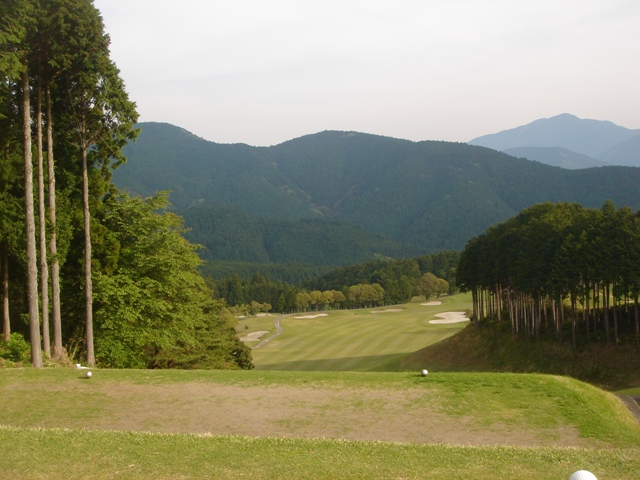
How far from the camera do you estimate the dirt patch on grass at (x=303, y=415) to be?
13.1 m

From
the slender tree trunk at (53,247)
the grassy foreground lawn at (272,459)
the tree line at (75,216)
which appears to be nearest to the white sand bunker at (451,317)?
the tree line at (75,216)

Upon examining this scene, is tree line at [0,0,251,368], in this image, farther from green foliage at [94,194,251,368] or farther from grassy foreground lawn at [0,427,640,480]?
grassy foreground lawn at [0,427,640,480]

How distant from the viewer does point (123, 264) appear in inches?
1080

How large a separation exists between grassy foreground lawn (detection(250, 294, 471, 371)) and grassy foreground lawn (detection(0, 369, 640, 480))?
3159 cm

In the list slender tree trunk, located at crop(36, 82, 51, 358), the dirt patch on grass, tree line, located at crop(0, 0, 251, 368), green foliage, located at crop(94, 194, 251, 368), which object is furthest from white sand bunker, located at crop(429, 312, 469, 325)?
the dirt patch on grass

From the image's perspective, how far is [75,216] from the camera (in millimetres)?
25016

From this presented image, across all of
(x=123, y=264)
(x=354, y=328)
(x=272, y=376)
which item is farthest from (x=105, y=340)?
(x=354, y=328)

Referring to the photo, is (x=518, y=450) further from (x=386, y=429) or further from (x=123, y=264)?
(x=123, y=264)

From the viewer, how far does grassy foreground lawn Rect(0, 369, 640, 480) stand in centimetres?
947

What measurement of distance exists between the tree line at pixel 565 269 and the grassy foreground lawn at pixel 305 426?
20187 mm

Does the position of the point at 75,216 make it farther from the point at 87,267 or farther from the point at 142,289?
the point at 142,289

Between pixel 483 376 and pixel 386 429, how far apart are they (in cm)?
482

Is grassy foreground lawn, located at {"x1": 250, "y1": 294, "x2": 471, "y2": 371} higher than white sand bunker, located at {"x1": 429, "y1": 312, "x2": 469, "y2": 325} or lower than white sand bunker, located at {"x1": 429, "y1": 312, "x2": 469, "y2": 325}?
lower

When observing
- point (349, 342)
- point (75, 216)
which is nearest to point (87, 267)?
point (75, 216)
